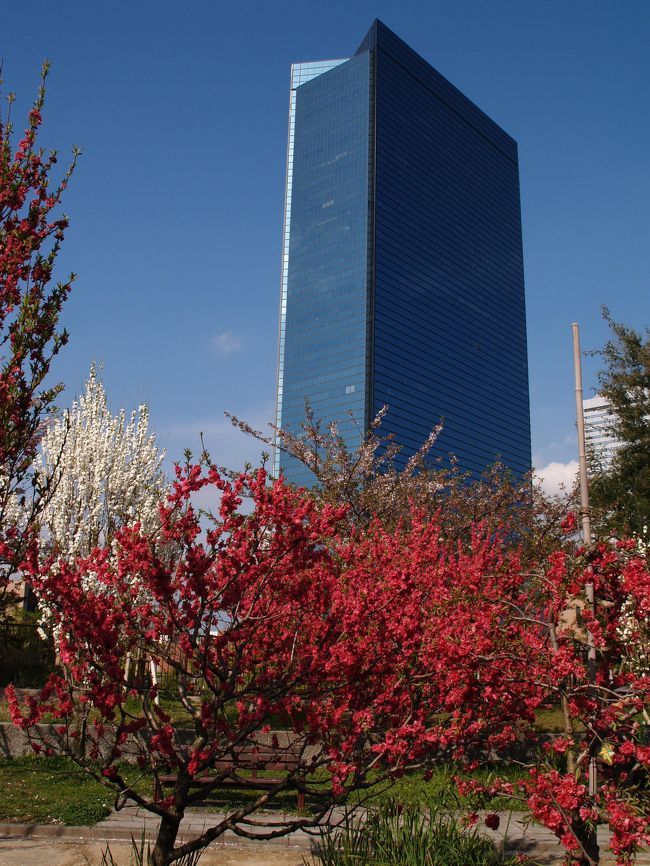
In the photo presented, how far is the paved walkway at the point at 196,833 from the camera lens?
7176 mm

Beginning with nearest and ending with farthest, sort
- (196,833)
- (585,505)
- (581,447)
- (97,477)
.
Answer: (585,505), (581,447), (196,833), (97,477)

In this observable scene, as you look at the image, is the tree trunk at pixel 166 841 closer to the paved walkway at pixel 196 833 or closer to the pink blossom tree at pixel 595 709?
the paved walkway at pixel 196 833

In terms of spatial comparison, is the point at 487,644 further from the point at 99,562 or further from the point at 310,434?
the point at 310,434

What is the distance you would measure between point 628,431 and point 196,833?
58.9 ft

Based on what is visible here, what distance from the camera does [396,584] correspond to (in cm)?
633

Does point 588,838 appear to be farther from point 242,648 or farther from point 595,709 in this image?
point 242,648

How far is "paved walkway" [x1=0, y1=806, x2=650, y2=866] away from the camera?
7176 mm

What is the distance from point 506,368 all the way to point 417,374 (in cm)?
3322

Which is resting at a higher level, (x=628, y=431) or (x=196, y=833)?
(x=628, y=431)

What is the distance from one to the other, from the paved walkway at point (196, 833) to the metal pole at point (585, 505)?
4.27 ft

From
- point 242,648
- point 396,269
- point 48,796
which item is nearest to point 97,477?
point 48,796

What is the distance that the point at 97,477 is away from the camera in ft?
50.5

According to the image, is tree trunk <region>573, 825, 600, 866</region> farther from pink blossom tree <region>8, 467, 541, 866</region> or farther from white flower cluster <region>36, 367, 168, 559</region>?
white flower cluster <region>36, 367, 168, 559</region>

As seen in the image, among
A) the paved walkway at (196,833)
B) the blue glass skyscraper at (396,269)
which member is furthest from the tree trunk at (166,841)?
the blue glass skyscraper at (396,269)
